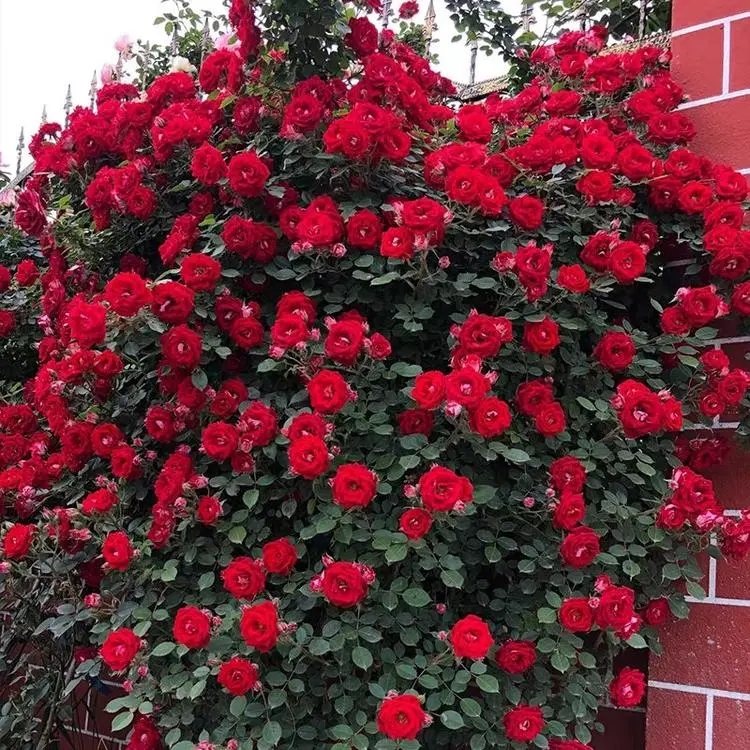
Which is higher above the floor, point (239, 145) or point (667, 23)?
point (667, 23)

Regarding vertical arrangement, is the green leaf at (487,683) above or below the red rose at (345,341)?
below

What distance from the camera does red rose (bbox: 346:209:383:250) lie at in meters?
1.74

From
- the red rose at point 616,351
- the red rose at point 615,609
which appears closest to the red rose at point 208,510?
the red rose at point 615,609

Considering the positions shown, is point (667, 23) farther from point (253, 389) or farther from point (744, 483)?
point (253, 389)

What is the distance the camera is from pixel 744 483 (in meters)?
1.79

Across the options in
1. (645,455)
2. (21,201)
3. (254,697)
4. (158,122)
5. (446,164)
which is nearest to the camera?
(254,697)

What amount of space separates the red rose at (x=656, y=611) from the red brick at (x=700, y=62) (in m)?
1.25

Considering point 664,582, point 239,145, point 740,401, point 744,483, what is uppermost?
point 239,145

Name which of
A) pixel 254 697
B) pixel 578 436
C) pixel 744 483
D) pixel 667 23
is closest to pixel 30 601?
pixel 254 697

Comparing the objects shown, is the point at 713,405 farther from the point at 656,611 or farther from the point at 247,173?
the point at 247,173

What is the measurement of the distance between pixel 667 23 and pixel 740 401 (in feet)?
4.73

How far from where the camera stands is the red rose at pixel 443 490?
4.64ft

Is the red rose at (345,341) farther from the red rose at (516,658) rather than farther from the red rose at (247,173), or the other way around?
the red rose at (516,658)

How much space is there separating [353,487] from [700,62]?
145 centimetres
